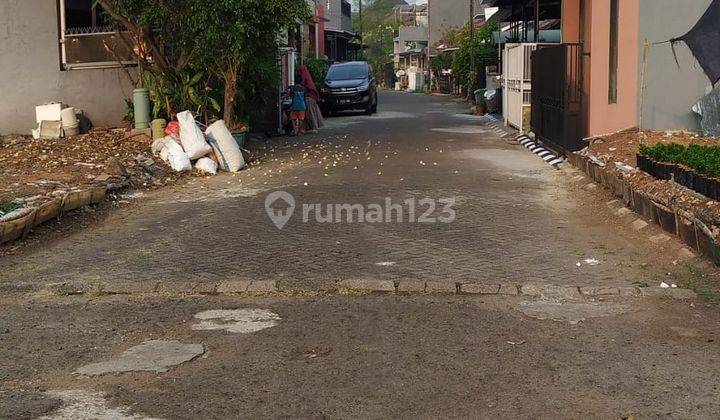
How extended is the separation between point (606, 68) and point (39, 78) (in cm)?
1090

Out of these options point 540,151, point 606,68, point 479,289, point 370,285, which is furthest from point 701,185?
point 540,151

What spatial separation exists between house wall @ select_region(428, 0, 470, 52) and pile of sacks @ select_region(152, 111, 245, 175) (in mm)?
63787

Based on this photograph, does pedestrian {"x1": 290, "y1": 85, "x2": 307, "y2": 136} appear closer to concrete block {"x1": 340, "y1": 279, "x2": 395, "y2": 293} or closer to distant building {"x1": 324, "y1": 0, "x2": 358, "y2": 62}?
concrete block {"x1": 340, "y1": 279, "x2": 395, "y2": 293}

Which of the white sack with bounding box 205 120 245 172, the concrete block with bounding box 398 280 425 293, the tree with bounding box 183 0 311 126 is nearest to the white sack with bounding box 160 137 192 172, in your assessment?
the white sack with bounding box 205 120 245 172

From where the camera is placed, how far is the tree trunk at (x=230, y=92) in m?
15.5

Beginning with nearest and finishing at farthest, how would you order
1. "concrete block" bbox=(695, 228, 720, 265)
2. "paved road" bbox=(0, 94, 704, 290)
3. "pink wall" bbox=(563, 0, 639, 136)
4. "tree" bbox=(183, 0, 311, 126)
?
"concrete block" bbox=(695, 228, 720, 265) → "paved road" bbox=(0, 94, 704, 290) → "pink wall" bbox=(563, 0, 639, 136) → "tree" bbox=(183, 0, 311, 126)

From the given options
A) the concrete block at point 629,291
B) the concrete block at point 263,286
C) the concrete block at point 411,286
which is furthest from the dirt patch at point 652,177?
the concrete block at point 263,286

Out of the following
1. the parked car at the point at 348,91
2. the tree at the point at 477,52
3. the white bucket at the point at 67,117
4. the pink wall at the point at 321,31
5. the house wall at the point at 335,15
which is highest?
the house wall at the point at 335,15

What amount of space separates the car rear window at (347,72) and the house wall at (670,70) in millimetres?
17112

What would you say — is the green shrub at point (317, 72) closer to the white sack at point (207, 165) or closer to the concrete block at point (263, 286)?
the white sack at point (207, 165)

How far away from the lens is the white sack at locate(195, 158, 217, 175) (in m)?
14.1

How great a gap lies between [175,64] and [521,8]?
14.3m

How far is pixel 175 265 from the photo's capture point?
804 cm

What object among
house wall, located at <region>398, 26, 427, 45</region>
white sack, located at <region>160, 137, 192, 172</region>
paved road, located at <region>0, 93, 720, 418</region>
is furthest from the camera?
house wall, located at <region>398, 26, 427, 45</region>
